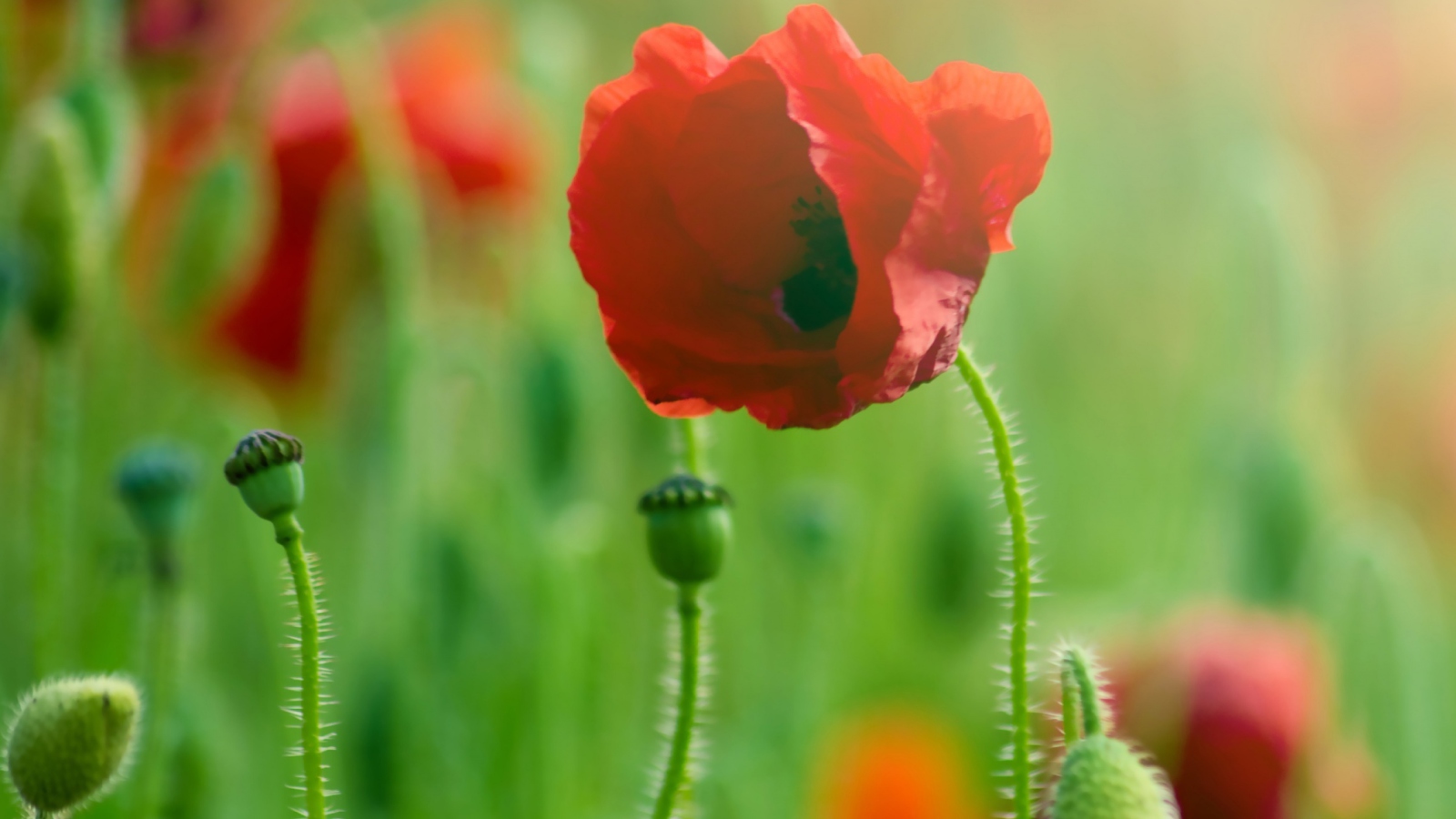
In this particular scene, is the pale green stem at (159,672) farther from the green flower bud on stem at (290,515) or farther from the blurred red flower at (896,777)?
the blurred red flower at (896,777)

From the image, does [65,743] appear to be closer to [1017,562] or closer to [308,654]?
[308,654]

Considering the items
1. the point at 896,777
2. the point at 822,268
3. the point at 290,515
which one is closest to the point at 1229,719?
the point at 896,777

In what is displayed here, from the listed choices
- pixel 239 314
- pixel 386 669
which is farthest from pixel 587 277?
pixel 239 314

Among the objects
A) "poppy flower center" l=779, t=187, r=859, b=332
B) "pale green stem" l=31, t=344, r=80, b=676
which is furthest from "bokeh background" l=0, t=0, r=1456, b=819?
"poppy flower center" l=779, t=187, r=859, b=332

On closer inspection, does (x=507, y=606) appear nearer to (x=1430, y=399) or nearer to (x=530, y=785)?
(x=530, y=785)

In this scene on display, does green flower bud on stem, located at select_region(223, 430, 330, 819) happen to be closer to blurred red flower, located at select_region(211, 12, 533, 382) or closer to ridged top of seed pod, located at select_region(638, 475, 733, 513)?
ridged top of seed pod, located at select_region(638, 475, 733, 513)

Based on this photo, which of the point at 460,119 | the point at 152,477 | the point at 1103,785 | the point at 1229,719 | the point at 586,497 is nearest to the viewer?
the point at 1103,785

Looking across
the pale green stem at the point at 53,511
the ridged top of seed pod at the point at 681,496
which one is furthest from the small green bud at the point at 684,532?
the pale green stem at the point at 53,511
